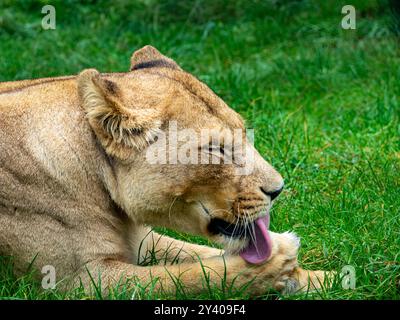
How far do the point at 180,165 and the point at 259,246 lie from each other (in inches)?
23.6

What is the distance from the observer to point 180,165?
4762mm

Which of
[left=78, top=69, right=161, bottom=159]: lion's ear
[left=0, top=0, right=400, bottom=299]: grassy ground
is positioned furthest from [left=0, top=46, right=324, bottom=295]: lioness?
[left=0, top=0, right=400, bottom=299]: grassy ground

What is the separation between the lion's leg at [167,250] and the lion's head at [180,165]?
19.7 inches

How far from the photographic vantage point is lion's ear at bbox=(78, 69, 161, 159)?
4719 millimetres

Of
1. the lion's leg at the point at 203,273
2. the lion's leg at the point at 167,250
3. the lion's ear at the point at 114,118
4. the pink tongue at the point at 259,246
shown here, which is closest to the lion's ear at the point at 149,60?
the lion's ear at the point at 114,118

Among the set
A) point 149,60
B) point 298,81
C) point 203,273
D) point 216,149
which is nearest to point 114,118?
point 216,149

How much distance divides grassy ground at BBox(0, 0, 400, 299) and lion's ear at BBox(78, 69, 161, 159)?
76cm

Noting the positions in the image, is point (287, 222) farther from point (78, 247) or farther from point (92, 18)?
point (92, 18)

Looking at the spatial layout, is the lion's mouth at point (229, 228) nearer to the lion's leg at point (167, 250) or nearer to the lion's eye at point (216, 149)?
the lion's eye at point (216, 149)

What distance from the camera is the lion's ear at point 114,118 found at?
472 centimetres

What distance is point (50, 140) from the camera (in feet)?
16.1

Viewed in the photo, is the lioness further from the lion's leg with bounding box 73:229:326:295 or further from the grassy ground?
the grassy ground

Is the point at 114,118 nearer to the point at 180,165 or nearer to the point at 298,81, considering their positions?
the point at 180,165

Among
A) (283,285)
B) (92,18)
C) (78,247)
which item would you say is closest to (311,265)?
(283,285)
